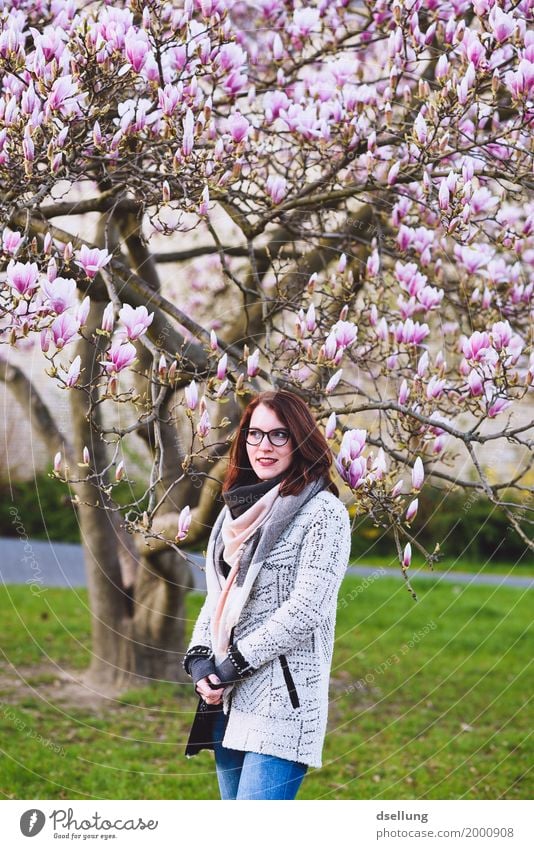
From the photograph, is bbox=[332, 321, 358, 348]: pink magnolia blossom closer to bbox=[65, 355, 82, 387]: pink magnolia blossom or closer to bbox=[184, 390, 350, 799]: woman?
bbox=[184, 390, 350, 799]: woman

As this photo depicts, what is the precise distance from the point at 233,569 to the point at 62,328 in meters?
0.74

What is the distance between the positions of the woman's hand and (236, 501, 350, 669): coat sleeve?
10cm

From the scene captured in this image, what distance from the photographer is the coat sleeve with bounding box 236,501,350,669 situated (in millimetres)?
2250

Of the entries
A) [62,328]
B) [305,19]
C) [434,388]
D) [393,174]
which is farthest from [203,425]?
[305,19]

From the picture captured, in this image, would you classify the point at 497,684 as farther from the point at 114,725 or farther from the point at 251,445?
the point at 251,445

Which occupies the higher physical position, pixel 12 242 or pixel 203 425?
pixel 12 242

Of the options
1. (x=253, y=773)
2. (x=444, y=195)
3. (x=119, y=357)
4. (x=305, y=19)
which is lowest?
(x=253, y=773)

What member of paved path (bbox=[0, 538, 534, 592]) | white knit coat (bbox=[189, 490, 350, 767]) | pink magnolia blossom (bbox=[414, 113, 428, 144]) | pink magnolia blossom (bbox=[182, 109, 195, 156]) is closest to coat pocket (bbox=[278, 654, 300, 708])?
white knit coat (bbox=[189, 490, 350, 767])

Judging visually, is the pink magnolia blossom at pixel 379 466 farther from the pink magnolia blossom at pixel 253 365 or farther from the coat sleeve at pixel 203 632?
the coat sleeve at pixel 203 632

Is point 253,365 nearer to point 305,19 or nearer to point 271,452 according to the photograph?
point 271,452

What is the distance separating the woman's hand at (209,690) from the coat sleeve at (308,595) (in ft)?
0.34

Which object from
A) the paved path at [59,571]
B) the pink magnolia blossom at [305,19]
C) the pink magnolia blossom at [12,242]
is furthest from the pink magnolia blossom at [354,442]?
the paved path at [59,571]

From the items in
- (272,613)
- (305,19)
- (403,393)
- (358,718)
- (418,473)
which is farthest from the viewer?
(358,718)

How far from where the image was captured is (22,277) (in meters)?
2.44
